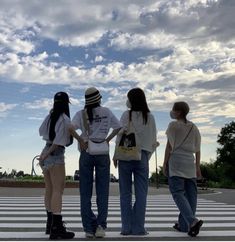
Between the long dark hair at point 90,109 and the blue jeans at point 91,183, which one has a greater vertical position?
the long dark hair at point 90,109

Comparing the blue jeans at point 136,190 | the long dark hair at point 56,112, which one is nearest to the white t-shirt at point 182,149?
the blue jeans at point 136,190

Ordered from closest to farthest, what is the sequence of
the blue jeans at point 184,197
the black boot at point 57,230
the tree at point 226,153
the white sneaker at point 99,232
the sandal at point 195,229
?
the black boot at point 57,230 → the white sneaker at point 99,232 → the sandal at point 195,229 → the blue jeans at point 184,197 → the tree at point 226,153

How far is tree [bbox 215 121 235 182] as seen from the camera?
71062 millimetres

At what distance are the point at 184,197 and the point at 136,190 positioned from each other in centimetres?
67

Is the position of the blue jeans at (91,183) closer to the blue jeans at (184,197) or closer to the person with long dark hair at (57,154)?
the person with long dark hair at (57,154)

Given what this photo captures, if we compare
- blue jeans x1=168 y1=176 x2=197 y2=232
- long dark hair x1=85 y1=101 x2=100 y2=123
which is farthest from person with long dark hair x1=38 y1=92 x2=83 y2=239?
blue jeans x1=168 y1=176 x2=197 y2=232

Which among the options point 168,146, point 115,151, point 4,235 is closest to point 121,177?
point 115,151

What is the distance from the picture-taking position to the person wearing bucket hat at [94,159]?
22.1 feet

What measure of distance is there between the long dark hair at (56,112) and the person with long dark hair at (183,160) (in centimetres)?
140

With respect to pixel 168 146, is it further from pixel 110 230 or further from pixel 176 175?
pixel 110 230

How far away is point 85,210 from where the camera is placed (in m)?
6.77

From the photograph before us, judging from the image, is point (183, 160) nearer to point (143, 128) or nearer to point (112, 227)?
point (143, 128)

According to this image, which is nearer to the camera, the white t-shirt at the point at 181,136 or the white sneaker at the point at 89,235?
the white sneaker at the point at 89,235

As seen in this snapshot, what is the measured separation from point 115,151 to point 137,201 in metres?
0.70
